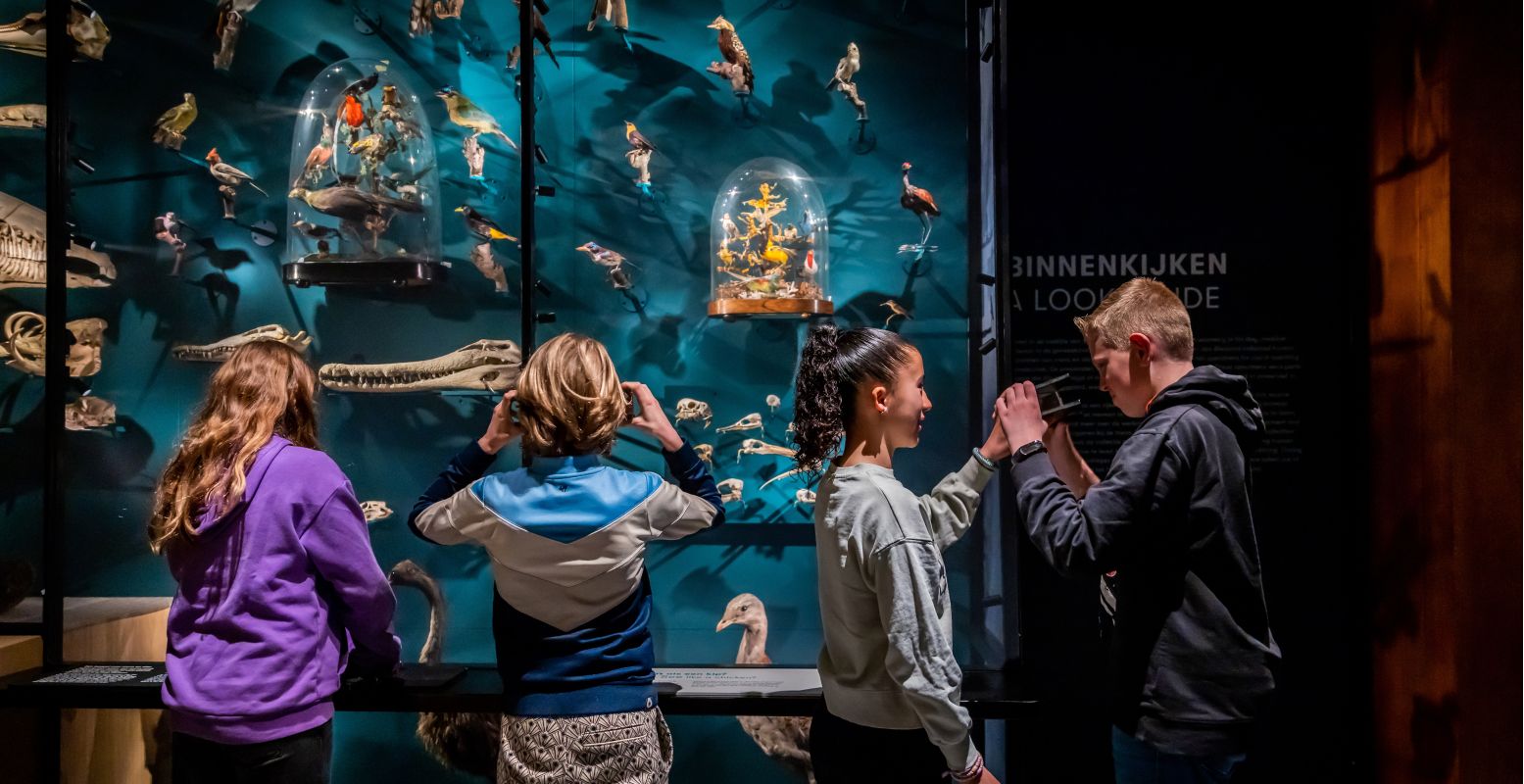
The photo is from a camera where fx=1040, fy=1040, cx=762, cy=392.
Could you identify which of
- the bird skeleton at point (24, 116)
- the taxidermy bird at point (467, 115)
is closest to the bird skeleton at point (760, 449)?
the taxidermy bird at point (467, 115)

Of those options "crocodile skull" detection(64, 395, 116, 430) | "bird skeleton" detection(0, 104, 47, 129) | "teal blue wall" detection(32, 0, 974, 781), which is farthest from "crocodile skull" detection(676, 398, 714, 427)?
"bird skeleton" detection(0, 104, 47, 129)

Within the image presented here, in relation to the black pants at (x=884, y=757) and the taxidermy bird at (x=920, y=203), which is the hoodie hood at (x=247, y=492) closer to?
the black pants at (x=884, y=757)

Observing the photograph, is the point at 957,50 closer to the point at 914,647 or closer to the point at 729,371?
the point at 729,371

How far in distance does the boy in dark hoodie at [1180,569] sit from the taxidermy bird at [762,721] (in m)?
1.39

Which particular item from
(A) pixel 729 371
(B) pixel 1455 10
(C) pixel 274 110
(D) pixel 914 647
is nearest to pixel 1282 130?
(B) pixel 1455 10

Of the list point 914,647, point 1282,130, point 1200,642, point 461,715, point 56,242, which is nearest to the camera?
point 914,647

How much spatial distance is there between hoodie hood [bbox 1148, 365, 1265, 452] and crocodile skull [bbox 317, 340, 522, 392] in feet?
7.05

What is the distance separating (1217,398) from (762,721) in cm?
211

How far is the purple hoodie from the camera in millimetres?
2467

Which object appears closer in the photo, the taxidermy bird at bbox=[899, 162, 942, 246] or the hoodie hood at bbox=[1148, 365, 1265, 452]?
the hoodie hood at bbox=[1148, 365, 1265, 452]

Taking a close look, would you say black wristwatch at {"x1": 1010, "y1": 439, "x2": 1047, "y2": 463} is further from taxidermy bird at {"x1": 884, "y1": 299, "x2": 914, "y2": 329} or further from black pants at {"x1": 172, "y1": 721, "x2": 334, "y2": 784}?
black pants at {"x1": 172, "y1": 721, "x2": 334, "y2": 784}

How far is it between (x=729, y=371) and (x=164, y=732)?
234cm

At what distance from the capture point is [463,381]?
3.63 m

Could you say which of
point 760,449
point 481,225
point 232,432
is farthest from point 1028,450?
point 481,225
